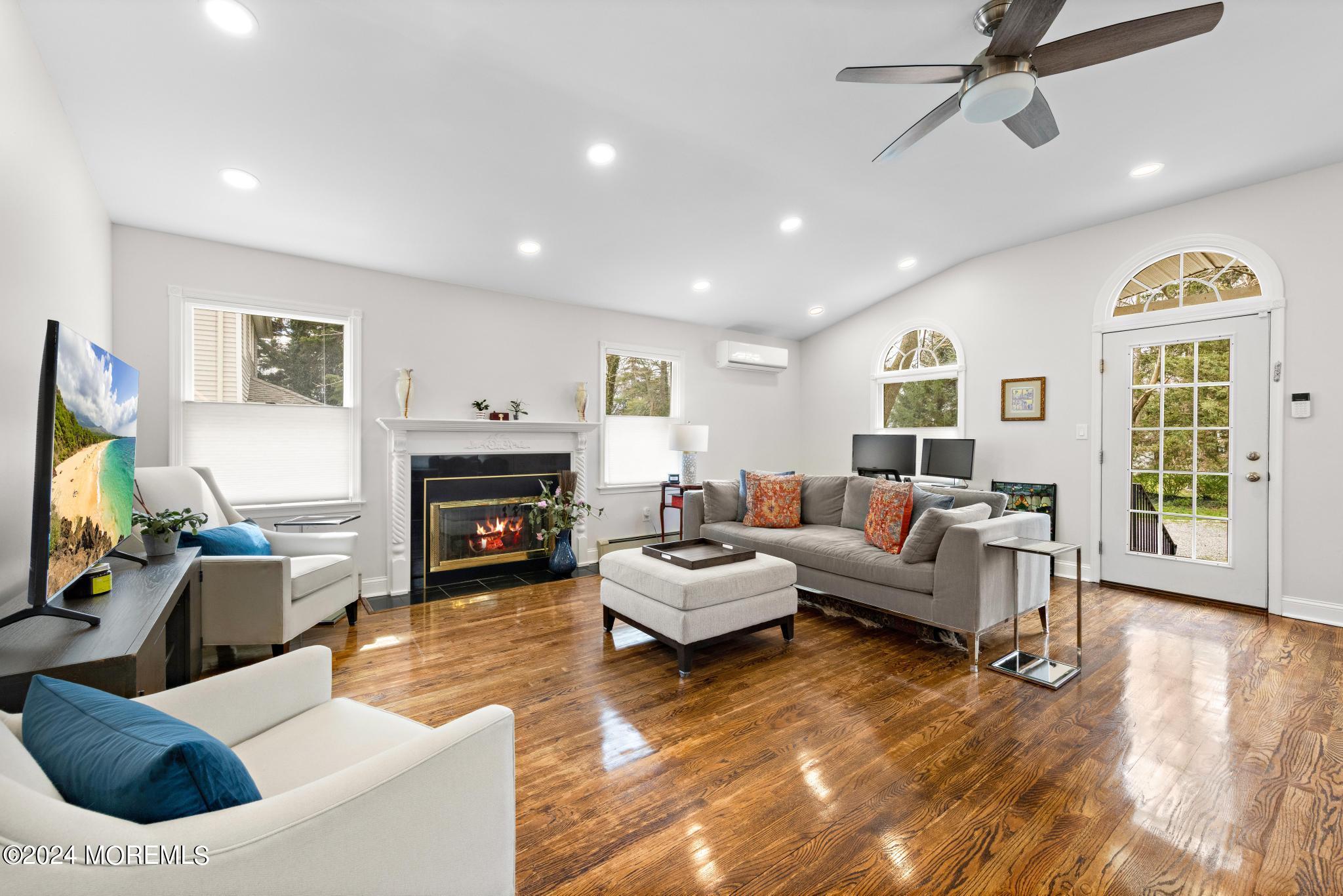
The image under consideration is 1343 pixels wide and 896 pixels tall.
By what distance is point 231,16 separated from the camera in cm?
212

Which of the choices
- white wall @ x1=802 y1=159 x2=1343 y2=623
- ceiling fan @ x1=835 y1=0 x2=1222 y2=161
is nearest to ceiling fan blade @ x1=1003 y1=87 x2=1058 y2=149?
ceiling fan @ x1=835 y1=0 x2=1222 y2=161

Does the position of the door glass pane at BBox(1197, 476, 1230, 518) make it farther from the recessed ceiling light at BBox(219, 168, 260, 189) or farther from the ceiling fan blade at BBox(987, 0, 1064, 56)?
the recessed ceiling light at BBox(219, 168, 260, 189)

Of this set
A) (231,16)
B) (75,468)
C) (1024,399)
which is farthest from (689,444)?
(75,468)

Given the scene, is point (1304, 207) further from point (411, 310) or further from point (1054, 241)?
point (411, 310)

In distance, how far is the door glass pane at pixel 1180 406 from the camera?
413cm

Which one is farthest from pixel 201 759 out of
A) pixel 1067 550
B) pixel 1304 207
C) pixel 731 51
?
pixel 1304 207

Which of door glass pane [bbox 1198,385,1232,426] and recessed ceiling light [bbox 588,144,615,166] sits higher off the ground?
recessed ceiling light [bbox 588,144,615,166]

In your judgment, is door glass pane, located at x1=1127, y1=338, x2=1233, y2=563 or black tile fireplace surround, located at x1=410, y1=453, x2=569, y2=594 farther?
black tile fireplace surround, located at x1=410, y1=453, x2=569, y2=594

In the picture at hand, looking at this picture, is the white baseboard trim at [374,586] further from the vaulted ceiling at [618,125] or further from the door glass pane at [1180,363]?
the door glass pane at [1180,363]

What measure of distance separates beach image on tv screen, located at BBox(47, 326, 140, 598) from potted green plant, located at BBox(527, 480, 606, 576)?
2.84m

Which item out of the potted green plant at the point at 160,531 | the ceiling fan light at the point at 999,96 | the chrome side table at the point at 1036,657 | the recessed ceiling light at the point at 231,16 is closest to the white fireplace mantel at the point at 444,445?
the potted green plant at the point at 160,531

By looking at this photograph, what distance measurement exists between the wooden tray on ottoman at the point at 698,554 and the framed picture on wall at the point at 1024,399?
3.15m

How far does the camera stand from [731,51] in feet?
8.31

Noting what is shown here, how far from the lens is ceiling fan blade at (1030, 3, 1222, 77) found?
6.17 ft
